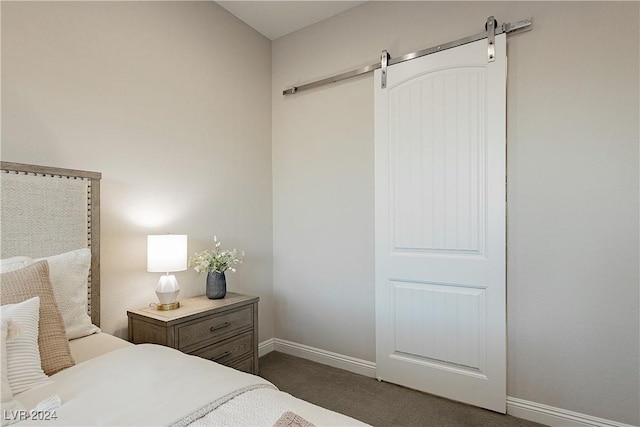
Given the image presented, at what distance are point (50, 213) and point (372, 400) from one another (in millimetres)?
2145

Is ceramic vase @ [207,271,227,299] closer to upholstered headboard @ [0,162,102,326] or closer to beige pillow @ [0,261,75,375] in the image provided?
upholstered headboard @ [0,162,102,326]

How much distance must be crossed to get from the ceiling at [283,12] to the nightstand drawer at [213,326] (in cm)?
230

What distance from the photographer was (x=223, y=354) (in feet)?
7.16

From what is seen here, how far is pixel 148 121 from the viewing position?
87.6 inches

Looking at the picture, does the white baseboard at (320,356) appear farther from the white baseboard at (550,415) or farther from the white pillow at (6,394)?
the white pillow at (6,394)

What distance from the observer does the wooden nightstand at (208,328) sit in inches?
74.9

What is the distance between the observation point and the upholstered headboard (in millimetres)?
1568

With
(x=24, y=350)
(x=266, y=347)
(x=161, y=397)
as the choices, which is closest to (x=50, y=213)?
(x=24, y=350)

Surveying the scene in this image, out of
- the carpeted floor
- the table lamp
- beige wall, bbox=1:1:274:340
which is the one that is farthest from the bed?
the carpeted floor

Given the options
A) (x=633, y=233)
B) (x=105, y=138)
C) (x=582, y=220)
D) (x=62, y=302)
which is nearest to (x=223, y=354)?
(x=62, y=302)

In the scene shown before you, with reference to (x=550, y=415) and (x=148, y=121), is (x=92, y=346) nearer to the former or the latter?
(x=148, y=121)

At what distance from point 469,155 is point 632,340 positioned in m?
1.30

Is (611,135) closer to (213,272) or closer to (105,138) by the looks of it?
(213,272)

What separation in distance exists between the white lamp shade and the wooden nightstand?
0.84ft
